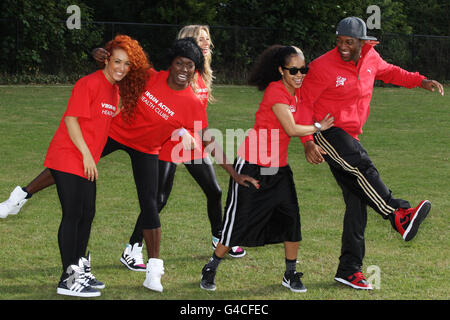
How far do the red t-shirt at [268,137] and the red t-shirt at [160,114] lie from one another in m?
0.44

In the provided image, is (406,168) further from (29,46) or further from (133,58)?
(29,46)

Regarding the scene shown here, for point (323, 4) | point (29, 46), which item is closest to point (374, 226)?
point (29, 46)

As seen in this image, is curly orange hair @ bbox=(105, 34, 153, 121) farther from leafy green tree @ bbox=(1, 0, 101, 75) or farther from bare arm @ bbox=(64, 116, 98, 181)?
leafy green tree @ bbox=(1, 0, 101, 75)

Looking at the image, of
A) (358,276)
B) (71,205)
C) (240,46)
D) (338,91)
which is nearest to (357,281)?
(358,276)

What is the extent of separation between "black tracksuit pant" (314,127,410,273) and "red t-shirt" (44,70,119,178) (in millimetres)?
1725

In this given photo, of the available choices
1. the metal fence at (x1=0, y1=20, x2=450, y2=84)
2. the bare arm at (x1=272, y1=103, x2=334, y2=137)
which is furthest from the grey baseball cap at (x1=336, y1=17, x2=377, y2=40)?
the metal fence at (x1=0, y1=20, x2=450, y2=84)

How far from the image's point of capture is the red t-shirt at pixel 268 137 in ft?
17.3

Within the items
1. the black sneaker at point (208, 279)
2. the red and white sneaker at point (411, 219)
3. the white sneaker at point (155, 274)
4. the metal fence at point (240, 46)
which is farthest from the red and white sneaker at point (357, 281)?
the metal fence at point (240, 46)

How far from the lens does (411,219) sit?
5.33m

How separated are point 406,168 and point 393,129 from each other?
197 inches

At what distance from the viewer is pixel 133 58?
5.25 m

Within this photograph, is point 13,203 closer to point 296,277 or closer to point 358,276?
point 296,277

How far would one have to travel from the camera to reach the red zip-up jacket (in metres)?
5.52

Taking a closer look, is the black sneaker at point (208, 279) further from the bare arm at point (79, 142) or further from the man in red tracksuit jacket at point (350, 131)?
the bare arm at point (79, 142)
